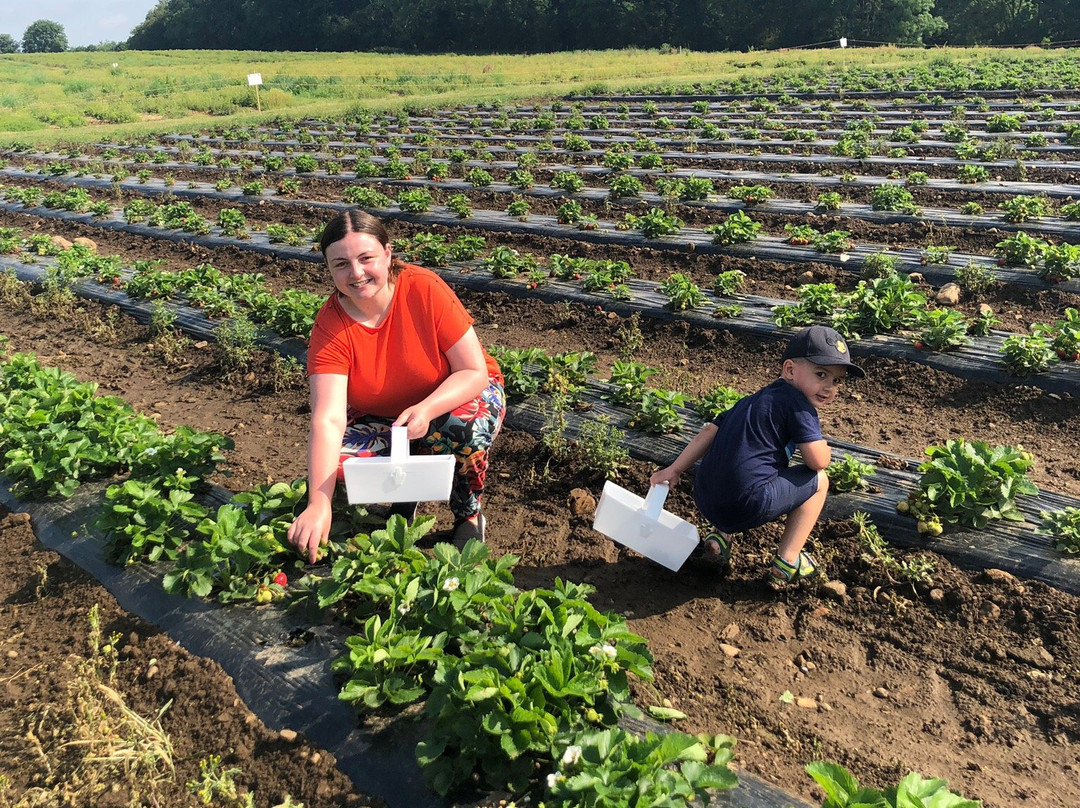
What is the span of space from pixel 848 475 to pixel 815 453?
876mm

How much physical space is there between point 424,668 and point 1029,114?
1557cm

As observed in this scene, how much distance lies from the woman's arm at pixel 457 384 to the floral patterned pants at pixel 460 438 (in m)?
0.11

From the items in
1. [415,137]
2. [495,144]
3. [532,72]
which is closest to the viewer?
[495,144]

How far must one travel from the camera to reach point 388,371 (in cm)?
329

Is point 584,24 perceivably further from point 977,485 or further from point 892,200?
point 977,485

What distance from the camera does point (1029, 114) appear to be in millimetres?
13609

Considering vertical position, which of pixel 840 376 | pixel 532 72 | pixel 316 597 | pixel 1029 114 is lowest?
pixel 316 597

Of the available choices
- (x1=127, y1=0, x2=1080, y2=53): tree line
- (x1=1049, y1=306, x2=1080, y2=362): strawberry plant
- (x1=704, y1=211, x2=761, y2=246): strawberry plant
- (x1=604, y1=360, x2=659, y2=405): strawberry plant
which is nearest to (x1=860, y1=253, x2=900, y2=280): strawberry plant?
(x1=704, y1=211, x2=761, y2=246): strawberry plant

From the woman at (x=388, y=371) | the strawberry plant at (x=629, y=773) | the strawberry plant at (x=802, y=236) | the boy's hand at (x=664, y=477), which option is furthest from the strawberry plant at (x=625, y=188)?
the strawberry plant at (x=629, y=773)

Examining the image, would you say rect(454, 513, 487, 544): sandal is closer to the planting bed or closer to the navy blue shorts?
the planting bed

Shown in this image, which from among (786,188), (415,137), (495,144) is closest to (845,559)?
(786,188)

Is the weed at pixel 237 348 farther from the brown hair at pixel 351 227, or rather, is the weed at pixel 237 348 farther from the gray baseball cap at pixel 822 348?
the gray baseball cap at pixel 822 348

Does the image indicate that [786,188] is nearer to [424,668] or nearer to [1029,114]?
[1029,114]

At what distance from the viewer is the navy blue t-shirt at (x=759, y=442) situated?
3.01 metres
